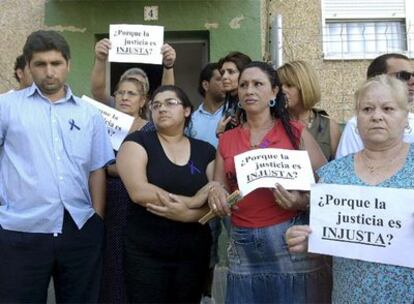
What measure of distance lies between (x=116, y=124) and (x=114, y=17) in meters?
2.94

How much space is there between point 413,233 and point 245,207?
91 centimetres

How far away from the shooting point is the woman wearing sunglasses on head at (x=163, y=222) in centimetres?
319

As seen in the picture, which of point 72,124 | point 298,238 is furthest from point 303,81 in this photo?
point 72,124

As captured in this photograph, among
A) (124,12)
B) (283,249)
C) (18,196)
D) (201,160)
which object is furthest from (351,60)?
(18,196)

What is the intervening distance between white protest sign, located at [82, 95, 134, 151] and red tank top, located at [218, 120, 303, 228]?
0.98 metres

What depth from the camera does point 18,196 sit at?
3170 mm

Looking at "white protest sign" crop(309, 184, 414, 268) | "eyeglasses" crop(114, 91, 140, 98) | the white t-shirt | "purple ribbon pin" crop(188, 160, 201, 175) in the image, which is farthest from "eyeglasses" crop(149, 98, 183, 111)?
Result: "white protest sign" crop(309, 184, 414, 268)

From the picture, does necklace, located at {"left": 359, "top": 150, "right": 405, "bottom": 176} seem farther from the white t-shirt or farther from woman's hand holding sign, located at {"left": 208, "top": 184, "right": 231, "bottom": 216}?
woman's hand holding sign, located at {"left": 208, "top": 184, "right": 231, "bottom": 216}

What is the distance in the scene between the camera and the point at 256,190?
301cm

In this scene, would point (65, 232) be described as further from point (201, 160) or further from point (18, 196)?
point (201, 160)

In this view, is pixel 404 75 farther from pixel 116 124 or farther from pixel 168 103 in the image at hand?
pixel 116 124

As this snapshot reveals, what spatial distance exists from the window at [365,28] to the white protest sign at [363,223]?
14.3ft

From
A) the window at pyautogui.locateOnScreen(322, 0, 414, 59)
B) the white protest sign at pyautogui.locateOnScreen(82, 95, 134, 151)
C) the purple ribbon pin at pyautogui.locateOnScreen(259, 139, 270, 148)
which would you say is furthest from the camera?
the window at pyautogui.locateOnScreen(322, 0, 414, 59)

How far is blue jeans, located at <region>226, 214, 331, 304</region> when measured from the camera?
2.92 meters
